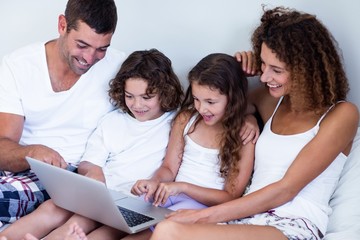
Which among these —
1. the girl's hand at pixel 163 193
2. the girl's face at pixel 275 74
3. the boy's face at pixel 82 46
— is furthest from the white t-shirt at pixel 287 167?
the boy's face at pixel 82 46

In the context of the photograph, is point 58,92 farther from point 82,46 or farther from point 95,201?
point 95,201

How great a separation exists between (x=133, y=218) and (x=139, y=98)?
1.49ft

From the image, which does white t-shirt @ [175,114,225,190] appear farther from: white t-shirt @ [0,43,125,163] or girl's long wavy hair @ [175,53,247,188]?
white t-shirt @ [0,43,125,163]

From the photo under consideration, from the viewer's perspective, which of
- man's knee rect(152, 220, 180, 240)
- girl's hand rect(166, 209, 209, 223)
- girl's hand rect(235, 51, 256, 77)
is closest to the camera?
man's knee rect(152, 220, 180, 240)

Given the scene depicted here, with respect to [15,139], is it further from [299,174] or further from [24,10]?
[299,174]

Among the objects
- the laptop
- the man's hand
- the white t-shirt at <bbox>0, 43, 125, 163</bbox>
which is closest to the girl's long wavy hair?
the laptop

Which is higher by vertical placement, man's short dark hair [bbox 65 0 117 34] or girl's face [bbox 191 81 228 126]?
man's short dark hair [bbox 65 0 117 34]

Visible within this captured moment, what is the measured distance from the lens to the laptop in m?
1.56

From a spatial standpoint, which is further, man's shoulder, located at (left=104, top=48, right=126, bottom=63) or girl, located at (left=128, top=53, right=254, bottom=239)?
man's shoulder, located at (left=104, top=48, right=126, bottom=63)

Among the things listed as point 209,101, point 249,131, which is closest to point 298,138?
point 249,131

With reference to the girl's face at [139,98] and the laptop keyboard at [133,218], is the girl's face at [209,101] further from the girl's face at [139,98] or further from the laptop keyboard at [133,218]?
the laptop keyboard at [133,218]

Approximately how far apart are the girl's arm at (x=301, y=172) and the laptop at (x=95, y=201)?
108mm

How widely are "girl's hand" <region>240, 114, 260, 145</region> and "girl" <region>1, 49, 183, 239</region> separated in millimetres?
280

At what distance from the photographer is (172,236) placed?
58.6 inches
